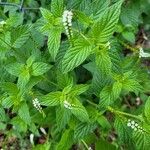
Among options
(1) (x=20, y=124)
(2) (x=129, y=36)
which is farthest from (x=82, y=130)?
(2) (x=129, y=36)

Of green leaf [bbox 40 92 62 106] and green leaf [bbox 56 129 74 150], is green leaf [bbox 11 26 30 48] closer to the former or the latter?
green leaf [bbox 40 92 62 106]

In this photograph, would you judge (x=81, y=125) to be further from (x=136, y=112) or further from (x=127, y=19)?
(x=127, y=19)

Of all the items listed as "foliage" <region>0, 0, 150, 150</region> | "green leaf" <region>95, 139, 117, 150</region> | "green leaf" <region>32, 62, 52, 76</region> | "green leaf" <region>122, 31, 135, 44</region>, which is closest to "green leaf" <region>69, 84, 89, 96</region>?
"foliage" <region>0, 0, 150, 150</region>

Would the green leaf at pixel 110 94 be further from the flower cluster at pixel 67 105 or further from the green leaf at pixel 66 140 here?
the green leaf at pixel 66 140

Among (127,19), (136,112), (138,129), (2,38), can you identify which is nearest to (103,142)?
(136,112)

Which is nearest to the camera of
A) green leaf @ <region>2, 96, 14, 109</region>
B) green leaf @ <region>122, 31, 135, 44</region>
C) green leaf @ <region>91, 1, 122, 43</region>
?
green leaf @ <region>91, 1, 122, 43</region>

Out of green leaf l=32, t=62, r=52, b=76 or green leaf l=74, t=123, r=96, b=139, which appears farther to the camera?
green leaf l=74, t=123, r=96, b=139

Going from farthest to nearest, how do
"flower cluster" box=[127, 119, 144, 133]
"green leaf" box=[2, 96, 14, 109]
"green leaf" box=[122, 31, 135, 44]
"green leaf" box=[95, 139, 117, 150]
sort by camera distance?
"green leaf" box=[122, 31, 135, 44]
"green leaf" box=[95, 139, 117, 150]
"green leaf" box=[2, 96, 14, 109]
"flower cluster" box=[127, 119, 144, 133]
